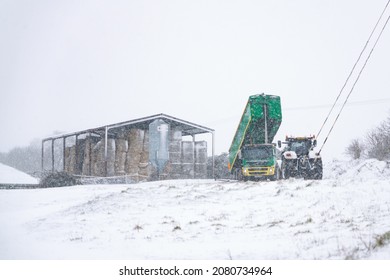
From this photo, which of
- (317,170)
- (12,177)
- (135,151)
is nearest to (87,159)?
→ (135,151)

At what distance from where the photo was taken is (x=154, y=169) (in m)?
27.5

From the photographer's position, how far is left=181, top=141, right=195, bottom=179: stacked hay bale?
29.4 metres

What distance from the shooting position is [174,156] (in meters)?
28.0

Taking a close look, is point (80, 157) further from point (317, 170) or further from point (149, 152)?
point (317, 170)

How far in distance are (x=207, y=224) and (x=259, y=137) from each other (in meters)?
12.2

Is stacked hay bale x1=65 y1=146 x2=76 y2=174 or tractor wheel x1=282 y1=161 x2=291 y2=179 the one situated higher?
stacked hay bale x1=65 y1=146 x2=76 y2=174

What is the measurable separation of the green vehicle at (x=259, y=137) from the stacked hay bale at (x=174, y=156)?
830 cm

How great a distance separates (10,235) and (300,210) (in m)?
6.93

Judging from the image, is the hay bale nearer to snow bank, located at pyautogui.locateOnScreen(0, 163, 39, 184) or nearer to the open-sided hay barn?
the open-sided hay barn

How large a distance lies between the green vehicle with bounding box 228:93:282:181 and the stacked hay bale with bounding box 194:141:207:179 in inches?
391

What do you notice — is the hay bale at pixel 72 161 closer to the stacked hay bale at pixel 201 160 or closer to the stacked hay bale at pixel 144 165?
the stacked hay bale at pixel 144 165

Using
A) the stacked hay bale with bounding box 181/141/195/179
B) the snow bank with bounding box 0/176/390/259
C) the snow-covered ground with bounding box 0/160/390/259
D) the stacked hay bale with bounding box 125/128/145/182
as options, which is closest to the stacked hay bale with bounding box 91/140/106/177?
the stacked hay bale with bounding box 125/128/145/182

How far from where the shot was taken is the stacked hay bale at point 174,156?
91.4 ft

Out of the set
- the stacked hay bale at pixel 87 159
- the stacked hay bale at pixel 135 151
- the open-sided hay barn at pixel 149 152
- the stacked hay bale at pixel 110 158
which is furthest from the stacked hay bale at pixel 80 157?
the stacked hay bale at pixel 135 151
